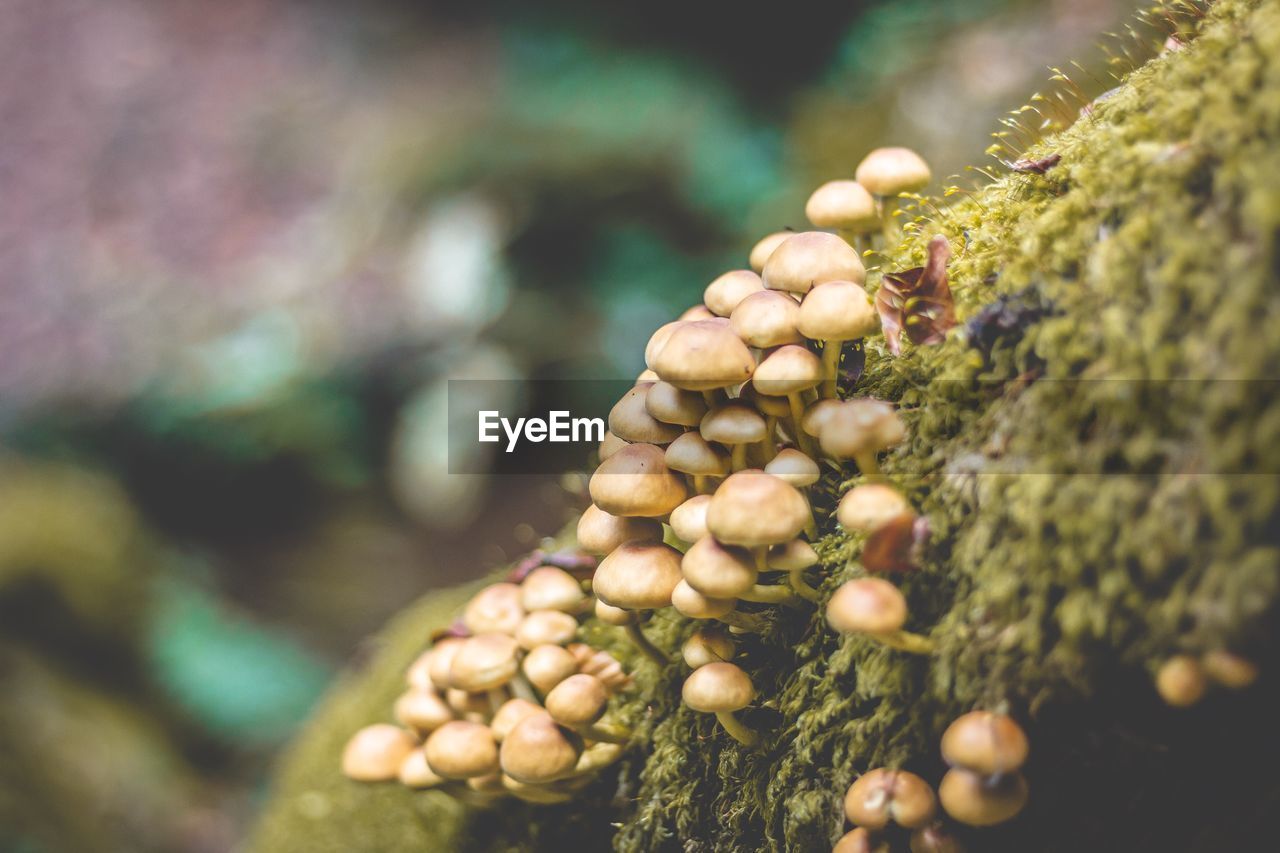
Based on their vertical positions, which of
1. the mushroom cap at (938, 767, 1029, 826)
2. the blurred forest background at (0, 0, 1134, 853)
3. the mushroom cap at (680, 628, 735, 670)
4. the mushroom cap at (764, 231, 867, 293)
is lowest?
the mushroom cap at (938, 767, 1029, 826)

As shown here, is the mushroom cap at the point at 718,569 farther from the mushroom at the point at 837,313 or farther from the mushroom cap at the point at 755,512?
the mushroom at the point at 837,313

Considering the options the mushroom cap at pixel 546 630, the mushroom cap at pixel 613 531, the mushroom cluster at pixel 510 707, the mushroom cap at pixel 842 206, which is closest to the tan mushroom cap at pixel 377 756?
the mushroom cluster at pixel 510 707

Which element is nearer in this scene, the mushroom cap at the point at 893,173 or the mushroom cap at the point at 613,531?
the mushroom cap at the point at 613,531

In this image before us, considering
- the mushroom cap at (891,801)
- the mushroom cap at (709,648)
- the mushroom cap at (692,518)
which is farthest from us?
Result: the mushroom cap at (709,648)

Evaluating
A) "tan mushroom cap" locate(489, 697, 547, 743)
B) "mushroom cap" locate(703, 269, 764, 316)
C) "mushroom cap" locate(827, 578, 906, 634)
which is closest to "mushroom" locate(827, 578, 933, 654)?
"mushroom cap" locate(827, 578, 906, 634)

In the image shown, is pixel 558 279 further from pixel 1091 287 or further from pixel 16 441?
pixel 16 441

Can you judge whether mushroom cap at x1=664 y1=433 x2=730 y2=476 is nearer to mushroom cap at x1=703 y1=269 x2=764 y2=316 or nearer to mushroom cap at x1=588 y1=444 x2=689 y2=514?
mushroom cap at x1=588 y1=444 x2=689 y2=514
